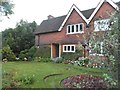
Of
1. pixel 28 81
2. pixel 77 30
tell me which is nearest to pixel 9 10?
pixel 77 30

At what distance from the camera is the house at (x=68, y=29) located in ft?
83.4

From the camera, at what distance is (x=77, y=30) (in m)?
28.3

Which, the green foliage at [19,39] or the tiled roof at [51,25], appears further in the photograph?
the green foliage at [19,39]

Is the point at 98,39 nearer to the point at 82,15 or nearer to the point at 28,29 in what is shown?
the point at 82,15

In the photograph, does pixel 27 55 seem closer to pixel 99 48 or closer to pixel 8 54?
pixel 8 54

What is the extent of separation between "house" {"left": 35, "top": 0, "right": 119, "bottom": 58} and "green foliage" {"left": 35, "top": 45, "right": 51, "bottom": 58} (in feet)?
1.54

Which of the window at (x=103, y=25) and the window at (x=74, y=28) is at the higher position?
the window at (x=74, y=28)

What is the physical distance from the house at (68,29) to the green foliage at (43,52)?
0.47 m

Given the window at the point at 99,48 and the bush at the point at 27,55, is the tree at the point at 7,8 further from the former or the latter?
the window at the point at 99,48

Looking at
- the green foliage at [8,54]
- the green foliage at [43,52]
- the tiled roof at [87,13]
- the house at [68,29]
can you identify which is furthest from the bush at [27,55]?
the tiled roof at [87,13]

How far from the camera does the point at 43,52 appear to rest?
31.8 metres

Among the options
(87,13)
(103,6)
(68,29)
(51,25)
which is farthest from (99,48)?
(51,25)

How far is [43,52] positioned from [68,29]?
5.34m

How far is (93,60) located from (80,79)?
399 centimetres
